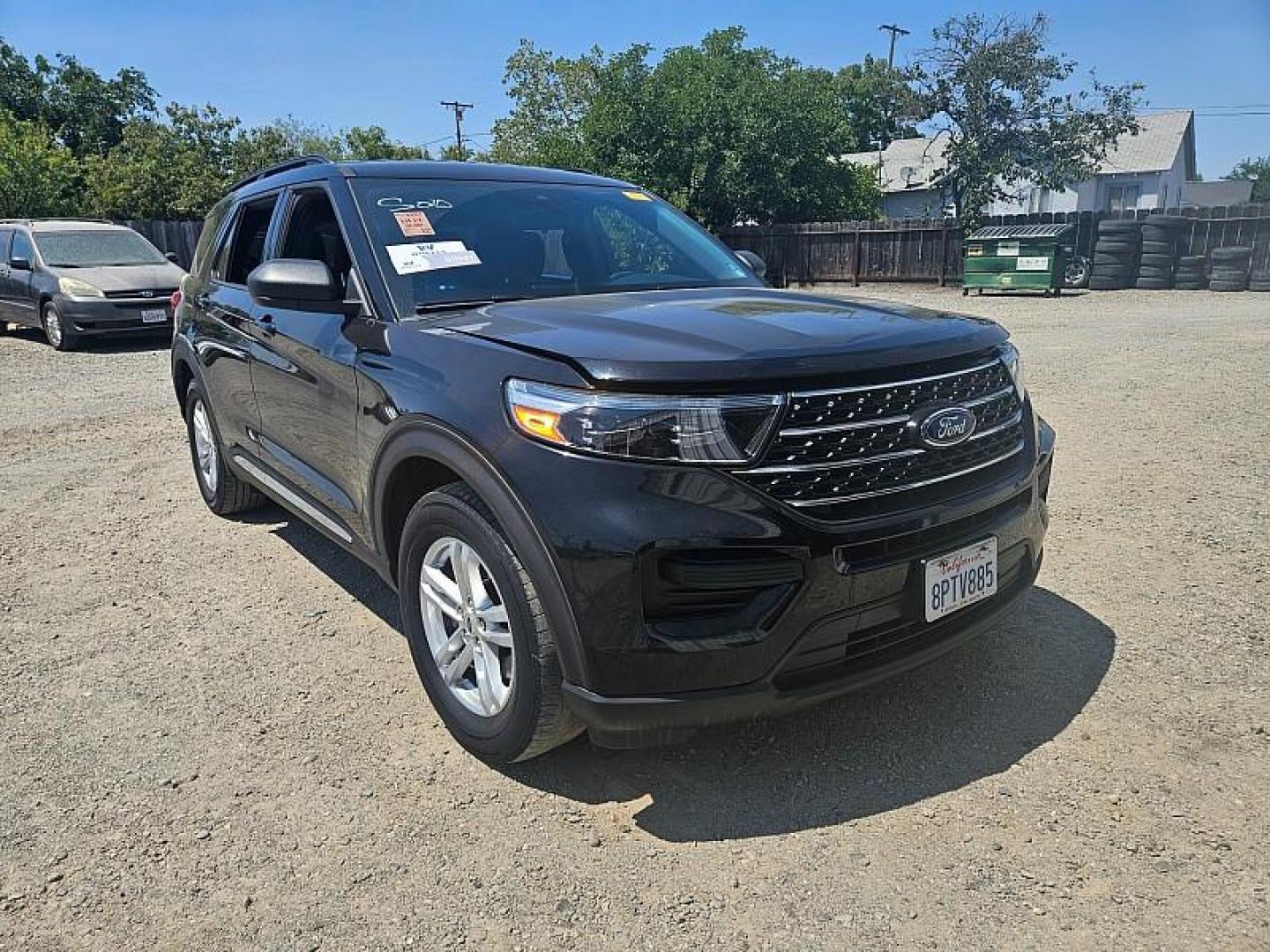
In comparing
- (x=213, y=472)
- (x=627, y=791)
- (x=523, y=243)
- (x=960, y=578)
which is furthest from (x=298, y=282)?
(x=213, y=472)

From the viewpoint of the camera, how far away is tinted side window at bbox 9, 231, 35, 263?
532 inches

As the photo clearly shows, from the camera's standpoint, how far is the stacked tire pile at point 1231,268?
19375mm

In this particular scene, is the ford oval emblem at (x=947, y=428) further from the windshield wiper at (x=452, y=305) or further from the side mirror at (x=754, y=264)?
the side mirror at (x=754, y=264)

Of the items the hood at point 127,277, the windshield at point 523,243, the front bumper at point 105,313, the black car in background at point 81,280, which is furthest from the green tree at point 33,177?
the windshield at point 523,243

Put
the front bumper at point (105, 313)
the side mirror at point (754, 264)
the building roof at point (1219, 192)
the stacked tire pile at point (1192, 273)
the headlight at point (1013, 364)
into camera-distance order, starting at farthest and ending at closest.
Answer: the building roof at point (1219, 192)
the stacked tire pile at point (1192, 273)
the front bumper at point (105, 313)
the side mirror at point (754, 264)
the headlight at point (1013, 364)

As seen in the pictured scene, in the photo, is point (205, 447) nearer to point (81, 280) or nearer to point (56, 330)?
point (81, 280)

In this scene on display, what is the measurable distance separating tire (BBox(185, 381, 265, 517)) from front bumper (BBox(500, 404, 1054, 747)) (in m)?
3.35

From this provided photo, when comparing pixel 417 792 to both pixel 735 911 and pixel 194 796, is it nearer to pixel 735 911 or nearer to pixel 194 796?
pixel 194 796

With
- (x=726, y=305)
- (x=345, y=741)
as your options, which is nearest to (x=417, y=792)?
(x=345, y=741)

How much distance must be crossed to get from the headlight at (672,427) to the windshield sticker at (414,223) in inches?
55.4

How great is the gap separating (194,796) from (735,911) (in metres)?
1.65

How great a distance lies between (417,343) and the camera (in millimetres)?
2924

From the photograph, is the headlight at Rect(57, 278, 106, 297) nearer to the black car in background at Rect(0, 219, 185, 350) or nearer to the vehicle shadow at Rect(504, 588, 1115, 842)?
the black car in background at Rect(0, 219, 185, 350)

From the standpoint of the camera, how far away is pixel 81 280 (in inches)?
507
